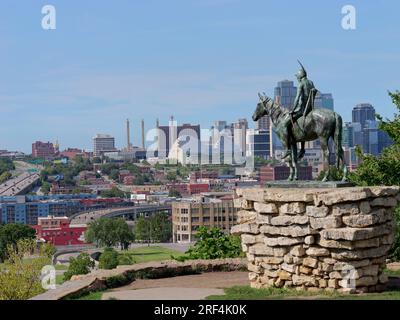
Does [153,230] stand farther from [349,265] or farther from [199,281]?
[349,265]

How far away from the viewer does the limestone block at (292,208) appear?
10984 millimetres

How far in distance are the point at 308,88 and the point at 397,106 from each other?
6794 millimetres

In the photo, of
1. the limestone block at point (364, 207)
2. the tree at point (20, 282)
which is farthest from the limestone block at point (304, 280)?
the tree at point (20, 282)

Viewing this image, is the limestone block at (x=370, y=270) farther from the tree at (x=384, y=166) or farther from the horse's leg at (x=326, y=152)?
the tree at (x=384, y=166)

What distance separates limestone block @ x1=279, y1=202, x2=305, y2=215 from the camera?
11.0 metres

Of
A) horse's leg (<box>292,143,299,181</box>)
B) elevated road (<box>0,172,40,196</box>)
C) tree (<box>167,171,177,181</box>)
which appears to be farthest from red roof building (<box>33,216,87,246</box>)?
horse's leg (<box>292,143,299,181</box>)

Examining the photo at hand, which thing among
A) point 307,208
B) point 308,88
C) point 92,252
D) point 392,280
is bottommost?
point 92,252

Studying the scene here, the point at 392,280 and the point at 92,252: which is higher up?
the point at 392,280

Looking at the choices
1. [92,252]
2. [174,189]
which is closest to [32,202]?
[174,189]

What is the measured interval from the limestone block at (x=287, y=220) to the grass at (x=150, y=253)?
45217mm

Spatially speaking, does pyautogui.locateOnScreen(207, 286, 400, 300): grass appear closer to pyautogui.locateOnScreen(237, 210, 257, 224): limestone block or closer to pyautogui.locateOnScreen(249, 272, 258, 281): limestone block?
pyautogui.locateOnScreen(249, 272, 258, 281): limestone block

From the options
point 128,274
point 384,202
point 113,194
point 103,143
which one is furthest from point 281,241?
point 103,143

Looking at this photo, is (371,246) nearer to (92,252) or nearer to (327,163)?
(327,163)
